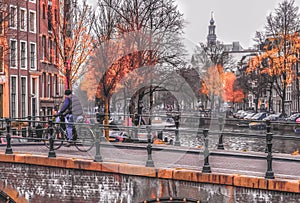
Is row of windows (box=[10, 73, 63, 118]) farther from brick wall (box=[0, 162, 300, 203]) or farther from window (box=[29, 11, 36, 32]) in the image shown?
brick wall (box=[0, 162, 300, 203])

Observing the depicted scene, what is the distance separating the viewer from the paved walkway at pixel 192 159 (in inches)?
477

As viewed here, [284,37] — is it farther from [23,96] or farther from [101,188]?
[101,188]

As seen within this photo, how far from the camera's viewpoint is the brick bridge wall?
11.1 meters

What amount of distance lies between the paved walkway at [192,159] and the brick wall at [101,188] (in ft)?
1.66

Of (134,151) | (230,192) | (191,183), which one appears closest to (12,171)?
(134,151)

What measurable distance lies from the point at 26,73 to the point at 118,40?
2086cm

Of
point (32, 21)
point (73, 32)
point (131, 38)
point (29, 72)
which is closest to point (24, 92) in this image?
point (29, 72)

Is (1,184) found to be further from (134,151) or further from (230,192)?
(230,192)

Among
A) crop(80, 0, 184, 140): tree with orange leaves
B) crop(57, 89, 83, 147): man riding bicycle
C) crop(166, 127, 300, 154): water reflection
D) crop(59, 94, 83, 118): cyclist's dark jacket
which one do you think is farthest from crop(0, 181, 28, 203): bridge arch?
crop(80, 0, 184, 140): tree with orange leaves

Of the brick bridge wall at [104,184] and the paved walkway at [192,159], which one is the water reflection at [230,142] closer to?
the paved walkway at [192,159]

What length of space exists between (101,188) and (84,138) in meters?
3.09

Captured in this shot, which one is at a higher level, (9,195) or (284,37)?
(284,37)

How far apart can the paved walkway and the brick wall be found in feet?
1.66

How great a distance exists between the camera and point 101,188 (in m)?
12.6
